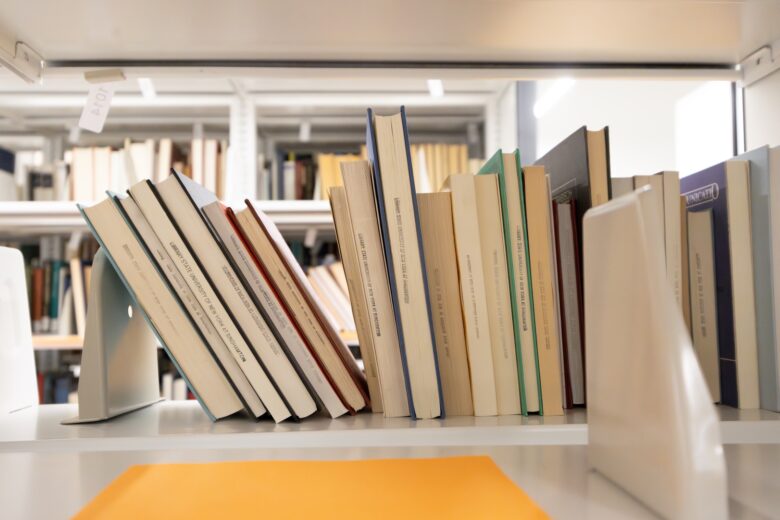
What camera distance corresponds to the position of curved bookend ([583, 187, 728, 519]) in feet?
0.97

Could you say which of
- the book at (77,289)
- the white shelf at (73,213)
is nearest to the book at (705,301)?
the white shelf at (73,213)

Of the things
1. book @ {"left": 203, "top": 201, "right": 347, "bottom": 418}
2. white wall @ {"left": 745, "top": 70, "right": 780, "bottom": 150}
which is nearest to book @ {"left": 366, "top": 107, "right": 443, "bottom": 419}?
book @ {"left": 203, "top": 201, "right": 347, "bottom": 418}

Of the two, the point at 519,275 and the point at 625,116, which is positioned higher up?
the point at 625,116

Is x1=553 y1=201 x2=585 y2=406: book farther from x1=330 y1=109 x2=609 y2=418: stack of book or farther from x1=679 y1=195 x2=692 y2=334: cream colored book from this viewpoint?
x1=679 y1=195 x2=692 y2=334: cream colored book

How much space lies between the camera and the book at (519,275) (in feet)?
1.97

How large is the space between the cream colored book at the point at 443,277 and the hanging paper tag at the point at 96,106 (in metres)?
0.49

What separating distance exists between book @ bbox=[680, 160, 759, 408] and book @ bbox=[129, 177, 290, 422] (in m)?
0.49

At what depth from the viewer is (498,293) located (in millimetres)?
599

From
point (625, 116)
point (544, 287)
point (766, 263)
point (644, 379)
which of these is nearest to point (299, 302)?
point (544, 287)

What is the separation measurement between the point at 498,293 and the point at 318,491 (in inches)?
11.3

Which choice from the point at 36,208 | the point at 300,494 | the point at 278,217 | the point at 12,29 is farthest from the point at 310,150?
the point at 300,494

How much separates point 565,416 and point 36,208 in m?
1.87

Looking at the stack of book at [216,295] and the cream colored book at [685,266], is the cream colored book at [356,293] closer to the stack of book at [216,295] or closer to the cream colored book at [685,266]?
the stack of book at [216,295]

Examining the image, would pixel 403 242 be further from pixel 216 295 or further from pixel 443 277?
pixel 216 295
